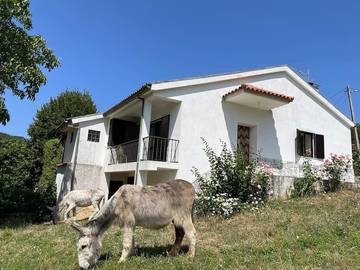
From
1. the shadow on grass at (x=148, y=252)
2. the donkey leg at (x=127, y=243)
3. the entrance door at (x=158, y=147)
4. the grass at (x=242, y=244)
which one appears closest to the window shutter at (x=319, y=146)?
the grass at (x=242, y=244)

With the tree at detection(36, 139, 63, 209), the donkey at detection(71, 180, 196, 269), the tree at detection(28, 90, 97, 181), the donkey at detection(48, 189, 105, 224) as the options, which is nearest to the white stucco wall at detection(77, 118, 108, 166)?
the tree at detection(36, 139, 63, 209)

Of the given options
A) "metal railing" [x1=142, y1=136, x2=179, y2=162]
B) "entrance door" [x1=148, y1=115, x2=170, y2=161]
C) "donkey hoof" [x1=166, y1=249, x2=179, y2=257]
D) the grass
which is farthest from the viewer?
"entrance door" [x1=148, y1=115, x2=170, y2=161]

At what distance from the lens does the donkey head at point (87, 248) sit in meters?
6.34

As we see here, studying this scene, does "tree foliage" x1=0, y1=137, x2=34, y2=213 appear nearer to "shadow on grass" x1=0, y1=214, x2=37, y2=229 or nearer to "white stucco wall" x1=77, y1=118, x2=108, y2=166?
"shadow on grass" x1=0, y1=214, x2=37, y2=229

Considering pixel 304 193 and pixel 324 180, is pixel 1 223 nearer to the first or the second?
pixel 304 193

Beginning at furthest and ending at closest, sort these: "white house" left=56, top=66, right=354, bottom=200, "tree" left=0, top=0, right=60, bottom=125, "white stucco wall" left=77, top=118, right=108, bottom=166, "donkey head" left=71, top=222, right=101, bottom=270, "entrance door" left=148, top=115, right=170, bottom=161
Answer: "white stucco wall" left=77, top=118, right=108, bottom=166 < "entrance door" left=148, top=115, right=170, bottom=161 < "white house" left=56, top=66, right=354, bottom=200 < "tree" left=0, top=0, right=60, bottom=125 < "donkey head" left=71, top=222, right=101, bottom=270

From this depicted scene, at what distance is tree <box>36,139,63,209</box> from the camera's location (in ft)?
48.6

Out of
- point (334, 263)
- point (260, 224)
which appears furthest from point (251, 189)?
Answer: point (334, 263)

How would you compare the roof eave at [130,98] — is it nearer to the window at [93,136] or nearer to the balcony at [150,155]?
the window at [93,136]

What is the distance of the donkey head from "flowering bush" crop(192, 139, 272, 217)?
17.7 feet

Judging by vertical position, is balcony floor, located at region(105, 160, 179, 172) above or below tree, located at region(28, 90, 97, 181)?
below

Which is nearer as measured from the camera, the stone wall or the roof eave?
the roof eave

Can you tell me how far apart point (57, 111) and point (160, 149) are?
1381 cm

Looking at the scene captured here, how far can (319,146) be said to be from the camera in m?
17.2
